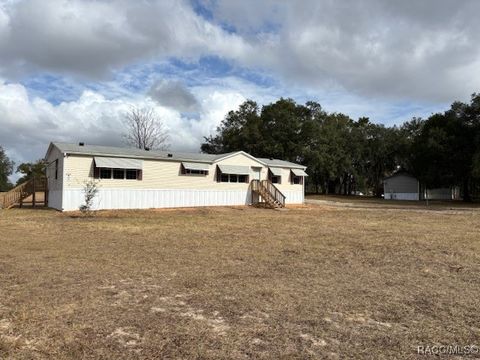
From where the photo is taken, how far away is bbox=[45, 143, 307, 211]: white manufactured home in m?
22.9

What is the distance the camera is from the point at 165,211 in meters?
24.1

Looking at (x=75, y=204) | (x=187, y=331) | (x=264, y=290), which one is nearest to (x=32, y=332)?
(x=187, y=331)

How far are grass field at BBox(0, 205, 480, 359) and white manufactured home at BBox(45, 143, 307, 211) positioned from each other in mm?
11961

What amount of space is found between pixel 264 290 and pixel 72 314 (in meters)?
2.63

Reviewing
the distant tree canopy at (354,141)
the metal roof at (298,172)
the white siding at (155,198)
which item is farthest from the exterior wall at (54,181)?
the distant tree canopy at (354,141)

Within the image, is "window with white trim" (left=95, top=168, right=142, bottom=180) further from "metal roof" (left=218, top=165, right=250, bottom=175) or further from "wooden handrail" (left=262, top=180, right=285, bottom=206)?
"wooden handrail" (left=262, top=180, right=285, bottom=206)

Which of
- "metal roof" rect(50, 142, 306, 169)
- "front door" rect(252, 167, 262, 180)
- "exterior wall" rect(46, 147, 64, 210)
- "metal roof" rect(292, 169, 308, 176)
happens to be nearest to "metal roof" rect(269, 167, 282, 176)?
"front door" rect(252, 167, 262, 180)

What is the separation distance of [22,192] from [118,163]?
673 centimetres

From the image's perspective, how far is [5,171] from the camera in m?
66.7

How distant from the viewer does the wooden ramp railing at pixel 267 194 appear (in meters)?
29.0

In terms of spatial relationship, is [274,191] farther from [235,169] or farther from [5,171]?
[5,171]

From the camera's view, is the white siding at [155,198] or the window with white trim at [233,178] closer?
the white siding at [155,198]

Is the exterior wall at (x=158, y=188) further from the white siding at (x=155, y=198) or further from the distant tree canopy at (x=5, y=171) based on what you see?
the distant tree canopy at (x=5, y=171)

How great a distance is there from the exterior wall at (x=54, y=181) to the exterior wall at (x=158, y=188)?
744 millimetres
